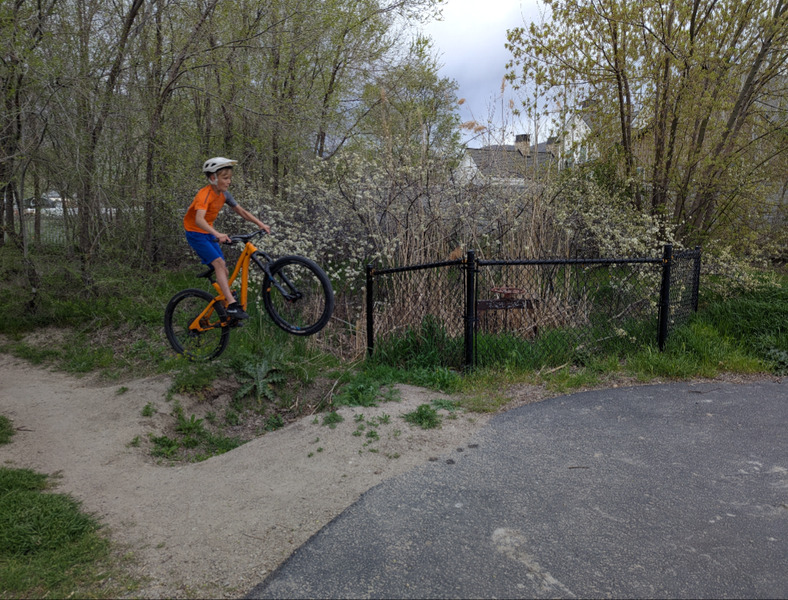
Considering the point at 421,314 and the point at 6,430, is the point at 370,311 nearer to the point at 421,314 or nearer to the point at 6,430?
the point at 421,314

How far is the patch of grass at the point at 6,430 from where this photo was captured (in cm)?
552

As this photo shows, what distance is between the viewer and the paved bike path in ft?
10.2

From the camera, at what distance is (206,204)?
15.9 ft

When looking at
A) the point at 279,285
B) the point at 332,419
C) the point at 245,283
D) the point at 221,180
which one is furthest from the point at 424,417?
the point at 221,180

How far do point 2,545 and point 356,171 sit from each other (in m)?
6.15

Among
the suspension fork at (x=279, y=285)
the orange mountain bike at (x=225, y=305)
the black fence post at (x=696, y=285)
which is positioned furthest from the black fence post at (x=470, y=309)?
the black fence post at (x=696, y=285)

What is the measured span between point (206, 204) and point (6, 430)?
3.15 metres

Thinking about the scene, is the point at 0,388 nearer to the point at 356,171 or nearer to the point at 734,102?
the point at 356,171

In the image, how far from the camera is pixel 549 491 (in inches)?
162

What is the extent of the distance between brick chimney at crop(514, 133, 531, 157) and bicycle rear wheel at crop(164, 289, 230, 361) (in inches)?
200

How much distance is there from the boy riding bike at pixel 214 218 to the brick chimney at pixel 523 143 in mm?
4965

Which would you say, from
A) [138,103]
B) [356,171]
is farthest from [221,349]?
[138,103]

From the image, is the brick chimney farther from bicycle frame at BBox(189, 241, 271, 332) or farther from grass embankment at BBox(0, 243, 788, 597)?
bicycle frame at BBox(189, 241, 271, 332)

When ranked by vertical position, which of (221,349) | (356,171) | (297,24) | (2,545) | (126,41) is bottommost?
(2,545)
